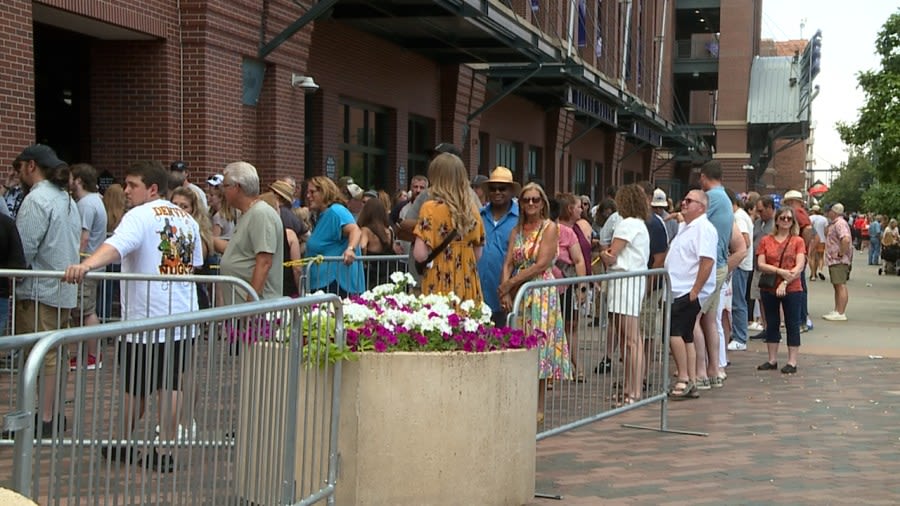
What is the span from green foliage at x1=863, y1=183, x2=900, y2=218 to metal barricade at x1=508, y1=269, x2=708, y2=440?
94.1ft

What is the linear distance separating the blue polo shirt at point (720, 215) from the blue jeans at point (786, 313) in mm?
1091

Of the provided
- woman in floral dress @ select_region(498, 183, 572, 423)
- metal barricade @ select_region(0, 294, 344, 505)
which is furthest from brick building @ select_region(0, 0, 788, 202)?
metal barricade @ select_region(0, 294, 344, 505)

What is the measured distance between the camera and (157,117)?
14922 mm

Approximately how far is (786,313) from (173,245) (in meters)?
7.41

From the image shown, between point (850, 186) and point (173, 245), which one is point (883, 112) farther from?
point (850, 186)

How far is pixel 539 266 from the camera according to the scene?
859 cm

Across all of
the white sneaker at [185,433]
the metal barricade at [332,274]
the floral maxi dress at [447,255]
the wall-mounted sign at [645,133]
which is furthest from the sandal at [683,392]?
the wall-mounted sign at [645,133]

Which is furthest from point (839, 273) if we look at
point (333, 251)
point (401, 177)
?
point (333, 251)

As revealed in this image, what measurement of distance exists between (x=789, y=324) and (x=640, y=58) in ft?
124

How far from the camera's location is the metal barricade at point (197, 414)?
3.72 meters

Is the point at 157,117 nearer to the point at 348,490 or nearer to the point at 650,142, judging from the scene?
the point at 348,490

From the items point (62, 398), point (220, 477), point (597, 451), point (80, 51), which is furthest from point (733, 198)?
point (62, 398)

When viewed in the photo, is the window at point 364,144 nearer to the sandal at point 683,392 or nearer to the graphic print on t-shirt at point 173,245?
the sandal at point 683,392

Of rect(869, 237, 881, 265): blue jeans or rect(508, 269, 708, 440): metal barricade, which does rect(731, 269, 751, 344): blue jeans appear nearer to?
rect(508, 269, 708, 440): metal barricade
